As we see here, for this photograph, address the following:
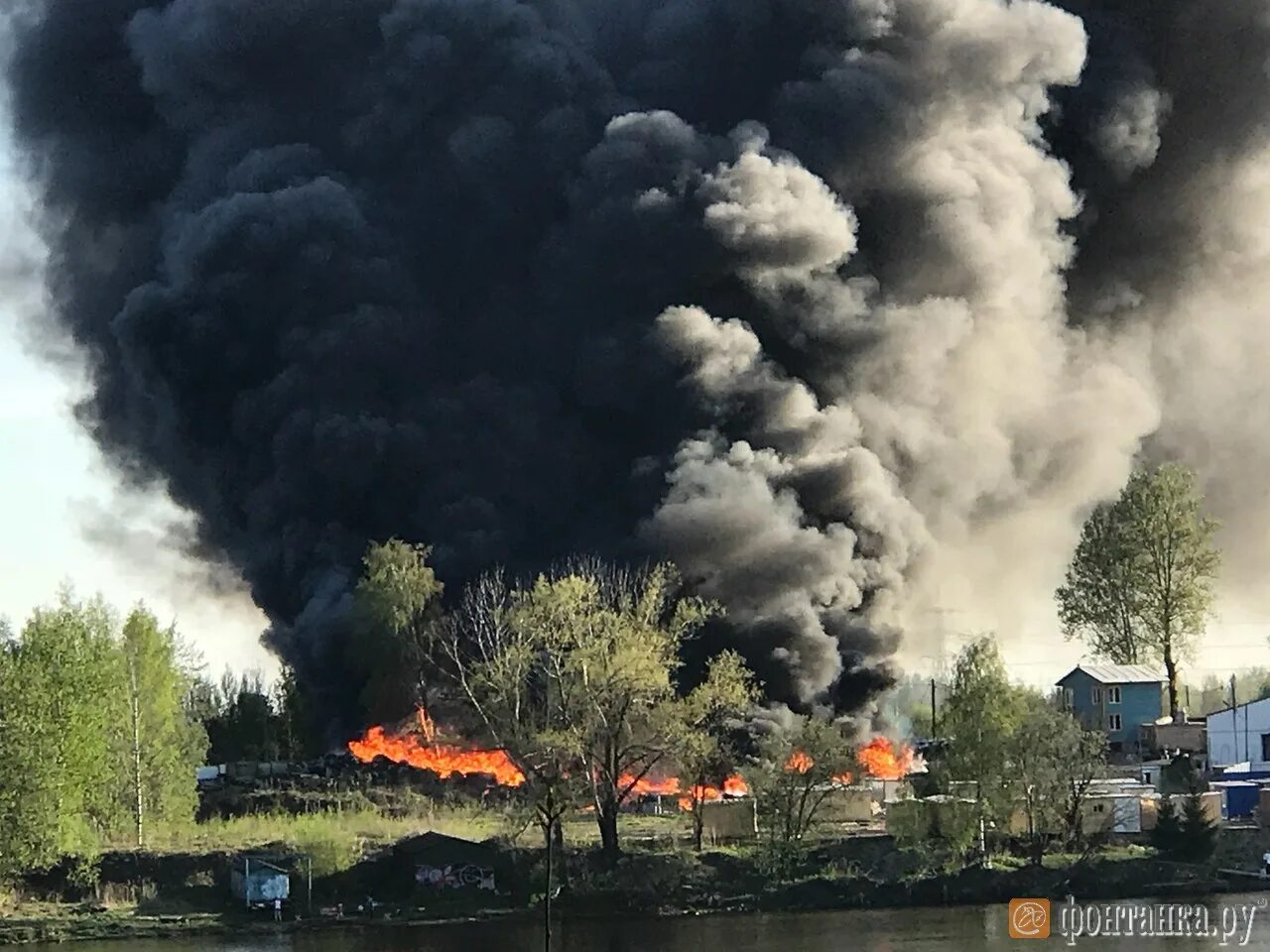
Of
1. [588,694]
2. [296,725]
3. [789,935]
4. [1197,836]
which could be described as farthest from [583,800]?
[296,725]

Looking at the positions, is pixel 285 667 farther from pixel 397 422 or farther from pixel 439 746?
pixel 439 746

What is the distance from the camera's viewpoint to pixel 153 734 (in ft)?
235

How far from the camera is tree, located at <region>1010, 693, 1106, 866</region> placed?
6475cm

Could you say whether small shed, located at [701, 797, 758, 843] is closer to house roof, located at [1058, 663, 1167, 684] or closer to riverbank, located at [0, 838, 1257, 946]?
riverbank, located at [0, 838, 1257, 946]

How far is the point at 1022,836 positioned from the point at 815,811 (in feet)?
24.0

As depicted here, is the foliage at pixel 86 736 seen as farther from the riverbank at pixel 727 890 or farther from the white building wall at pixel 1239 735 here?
the white building wall at pixel 1239 735

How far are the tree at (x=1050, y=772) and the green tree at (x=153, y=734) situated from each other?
28911 millimetres

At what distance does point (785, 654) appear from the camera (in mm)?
77125

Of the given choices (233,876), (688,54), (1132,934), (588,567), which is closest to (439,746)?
(588,567)

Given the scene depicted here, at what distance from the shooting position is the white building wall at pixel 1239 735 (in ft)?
279

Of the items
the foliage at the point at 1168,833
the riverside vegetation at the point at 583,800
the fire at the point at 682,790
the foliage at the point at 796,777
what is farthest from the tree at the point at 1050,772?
the fire at the point at 682,790

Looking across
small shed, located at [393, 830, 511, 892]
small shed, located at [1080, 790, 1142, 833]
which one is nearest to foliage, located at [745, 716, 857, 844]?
small shed, located at [393, 830, 511, 892]

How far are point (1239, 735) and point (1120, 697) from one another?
7.33m

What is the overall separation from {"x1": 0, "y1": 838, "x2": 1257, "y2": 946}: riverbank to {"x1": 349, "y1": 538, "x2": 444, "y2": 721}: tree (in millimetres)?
17275
